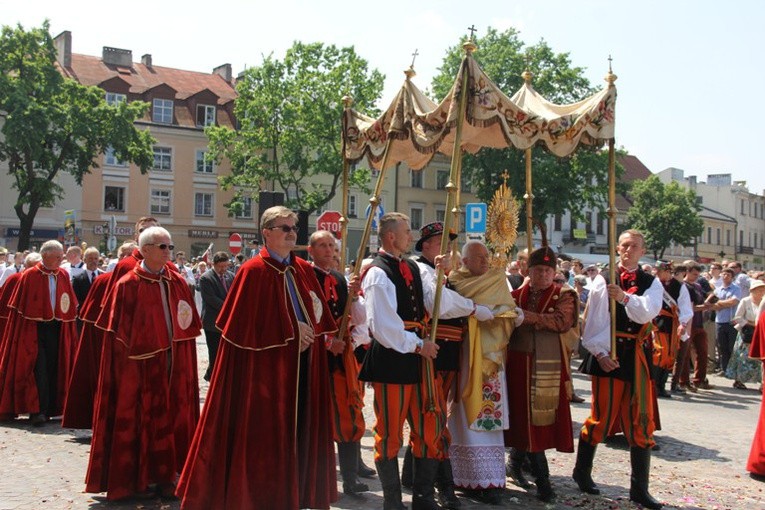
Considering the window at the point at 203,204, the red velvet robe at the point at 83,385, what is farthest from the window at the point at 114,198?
the red velvet robe at the point at 83,385

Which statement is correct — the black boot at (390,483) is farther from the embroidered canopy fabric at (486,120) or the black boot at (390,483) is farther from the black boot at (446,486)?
the embroidered canopy fabric at (486,120)

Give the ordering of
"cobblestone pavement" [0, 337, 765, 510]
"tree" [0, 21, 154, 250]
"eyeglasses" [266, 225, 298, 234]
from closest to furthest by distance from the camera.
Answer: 1. "eyeglasses" [266, 225, 298, 234]
2. "cobblestone pavement" [0, 337, 765, 510]
3. "tree" [0, 21, 154, 250]

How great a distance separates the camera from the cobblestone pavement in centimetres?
633

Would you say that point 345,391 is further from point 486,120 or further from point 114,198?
point 114,198

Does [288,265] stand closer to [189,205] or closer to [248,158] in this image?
[248,158]

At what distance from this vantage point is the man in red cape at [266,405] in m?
5.20

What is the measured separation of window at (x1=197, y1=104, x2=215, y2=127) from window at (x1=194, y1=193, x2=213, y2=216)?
14.1 ft

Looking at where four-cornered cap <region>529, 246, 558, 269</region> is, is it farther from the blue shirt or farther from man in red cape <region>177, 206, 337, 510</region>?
the blue shirt

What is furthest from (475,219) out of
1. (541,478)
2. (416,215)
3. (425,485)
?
(416,215)

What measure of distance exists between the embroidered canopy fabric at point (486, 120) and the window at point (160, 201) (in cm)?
4284

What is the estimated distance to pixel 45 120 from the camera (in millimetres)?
35250

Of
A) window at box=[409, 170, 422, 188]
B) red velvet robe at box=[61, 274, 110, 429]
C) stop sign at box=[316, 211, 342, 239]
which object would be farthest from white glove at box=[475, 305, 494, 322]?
window at box=[409, 170, 422, 188]

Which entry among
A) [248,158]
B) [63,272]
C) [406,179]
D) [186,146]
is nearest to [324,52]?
[248,158]

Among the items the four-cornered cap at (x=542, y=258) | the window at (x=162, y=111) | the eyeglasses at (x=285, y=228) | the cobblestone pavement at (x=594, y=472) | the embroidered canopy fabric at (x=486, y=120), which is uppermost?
the window at (x=162, y=111)
